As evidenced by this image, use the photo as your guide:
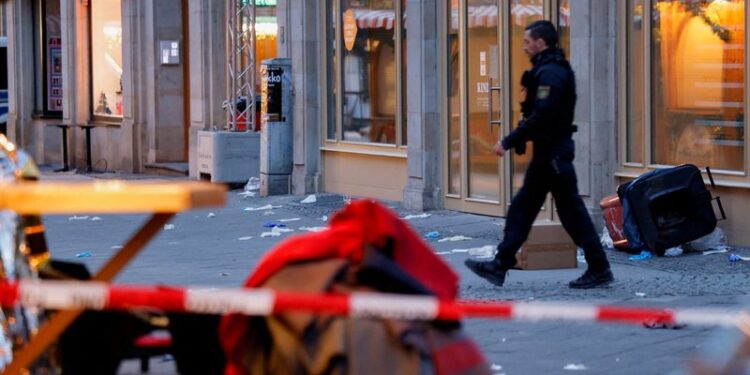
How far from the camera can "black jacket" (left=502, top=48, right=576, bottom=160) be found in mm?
9758

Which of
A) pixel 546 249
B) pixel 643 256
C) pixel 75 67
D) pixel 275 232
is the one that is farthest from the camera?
pixel 75 67

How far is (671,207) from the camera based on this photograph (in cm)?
1159

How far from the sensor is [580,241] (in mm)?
9742

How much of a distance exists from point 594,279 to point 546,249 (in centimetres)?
92

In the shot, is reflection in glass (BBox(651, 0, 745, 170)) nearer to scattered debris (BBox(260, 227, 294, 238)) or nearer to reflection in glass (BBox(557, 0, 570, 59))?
reflection in glass (BBox(557, 0, 570, 59))

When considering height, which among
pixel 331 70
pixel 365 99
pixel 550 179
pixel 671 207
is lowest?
pixel 671 207

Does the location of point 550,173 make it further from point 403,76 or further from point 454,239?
point 403,76

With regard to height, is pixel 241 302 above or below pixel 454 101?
below

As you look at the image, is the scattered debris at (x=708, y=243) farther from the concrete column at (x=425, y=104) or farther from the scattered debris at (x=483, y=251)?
the concrete column at (x=425, y=104)

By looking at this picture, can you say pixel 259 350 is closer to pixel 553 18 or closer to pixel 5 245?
pixel 5 245

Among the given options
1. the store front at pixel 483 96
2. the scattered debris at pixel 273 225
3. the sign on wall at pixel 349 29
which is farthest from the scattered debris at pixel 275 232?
the sign on wall at pixel 349 29

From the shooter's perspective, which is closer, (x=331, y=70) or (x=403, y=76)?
(x=403, y=76)

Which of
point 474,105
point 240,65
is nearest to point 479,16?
point 474,105

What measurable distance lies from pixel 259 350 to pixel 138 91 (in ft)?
65.4
